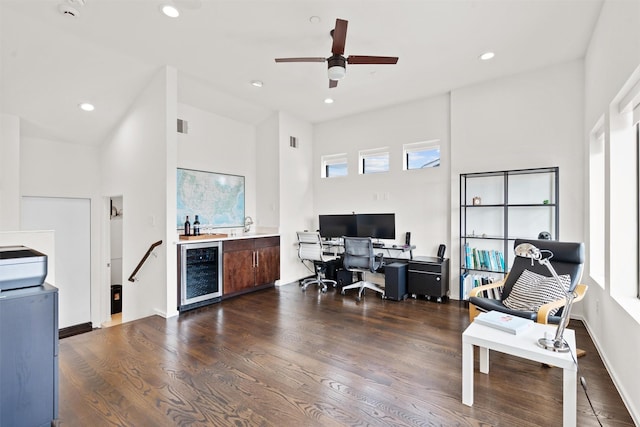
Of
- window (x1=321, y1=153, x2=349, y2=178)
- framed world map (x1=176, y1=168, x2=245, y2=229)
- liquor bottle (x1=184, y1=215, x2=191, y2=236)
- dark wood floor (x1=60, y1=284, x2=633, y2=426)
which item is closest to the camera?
dark wood floor (x1=60, y1=284, x2=633, y2=426)

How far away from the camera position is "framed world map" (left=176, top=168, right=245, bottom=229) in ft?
15.8

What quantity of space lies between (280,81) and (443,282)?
146 inches

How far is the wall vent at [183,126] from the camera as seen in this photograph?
4840mm

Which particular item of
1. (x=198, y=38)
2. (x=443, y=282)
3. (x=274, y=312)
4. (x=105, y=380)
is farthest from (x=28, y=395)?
(x=443, y=282)

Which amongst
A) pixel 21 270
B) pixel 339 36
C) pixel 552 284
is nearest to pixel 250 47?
pixel 339 36

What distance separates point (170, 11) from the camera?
2859 mm

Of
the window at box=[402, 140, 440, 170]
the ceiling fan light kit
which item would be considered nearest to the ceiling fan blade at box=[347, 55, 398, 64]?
the ceiling fan light kit

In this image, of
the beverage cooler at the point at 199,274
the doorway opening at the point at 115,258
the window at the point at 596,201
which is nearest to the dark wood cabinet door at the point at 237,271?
the beverage cooler at the point at 199,274

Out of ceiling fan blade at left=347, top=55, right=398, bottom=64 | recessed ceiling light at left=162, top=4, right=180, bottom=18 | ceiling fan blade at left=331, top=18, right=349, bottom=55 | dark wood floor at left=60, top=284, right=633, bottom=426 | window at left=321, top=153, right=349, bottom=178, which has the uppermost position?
recessed ceiling light at left=162, top=4, right=180, bottom=18

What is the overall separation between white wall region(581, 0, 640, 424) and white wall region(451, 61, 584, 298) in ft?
1.28

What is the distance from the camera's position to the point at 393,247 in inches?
196

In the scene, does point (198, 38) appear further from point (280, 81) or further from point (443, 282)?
point (443, 282)

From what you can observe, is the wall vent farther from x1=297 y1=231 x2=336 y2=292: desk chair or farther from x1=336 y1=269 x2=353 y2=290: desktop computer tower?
x1=336 y1=269 x2=353 y2=290: desktop computer tower

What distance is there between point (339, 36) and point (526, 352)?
2.74m
